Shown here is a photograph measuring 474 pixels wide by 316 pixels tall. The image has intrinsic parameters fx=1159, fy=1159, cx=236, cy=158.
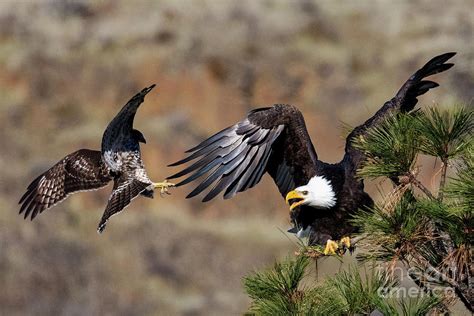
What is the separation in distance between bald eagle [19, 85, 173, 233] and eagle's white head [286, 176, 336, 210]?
3.77 ft

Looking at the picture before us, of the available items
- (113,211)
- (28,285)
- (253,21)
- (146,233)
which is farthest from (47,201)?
(253,21)

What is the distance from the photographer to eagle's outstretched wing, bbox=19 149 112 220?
28.5ft

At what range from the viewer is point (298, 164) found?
7156 millimetres

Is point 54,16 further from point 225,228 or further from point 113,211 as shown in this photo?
point 113,211

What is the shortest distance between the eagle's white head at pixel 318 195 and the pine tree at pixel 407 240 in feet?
6.34

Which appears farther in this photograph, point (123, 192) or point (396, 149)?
point (123, 192)

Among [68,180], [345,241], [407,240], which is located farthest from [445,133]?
[68,180]

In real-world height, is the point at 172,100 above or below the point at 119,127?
above

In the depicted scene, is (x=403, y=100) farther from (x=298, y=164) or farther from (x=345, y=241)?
(x=345, y=241)

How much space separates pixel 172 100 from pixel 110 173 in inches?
479

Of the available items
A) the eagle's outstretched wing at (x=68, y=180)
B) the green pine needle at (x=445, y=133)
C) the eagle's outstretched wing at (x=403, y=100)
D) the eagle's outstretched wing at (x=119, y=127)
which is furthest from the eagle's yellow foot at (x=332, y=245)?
the eagle's outstretched wing at (x=68, y=180)

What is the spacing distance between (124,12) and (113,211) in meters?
15.4

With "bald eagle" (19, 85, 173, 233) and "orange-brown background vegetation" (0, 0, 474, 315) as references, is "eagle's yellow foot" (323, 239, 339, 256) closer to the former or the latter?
"bald eagle" (19, 85, 173, 233)

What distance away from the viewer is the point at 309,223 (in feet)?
23.3
